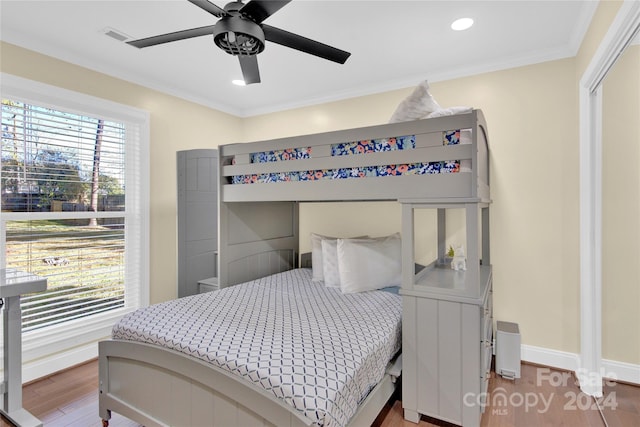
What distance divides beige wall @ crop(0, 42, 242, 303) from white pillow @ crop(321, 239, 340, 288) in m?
1.65

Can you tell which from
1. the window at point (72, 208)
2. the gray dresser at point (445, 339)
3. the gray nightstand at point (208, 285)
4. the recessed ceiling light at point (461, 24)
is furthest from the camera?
the gray nightstand at point (208, 285)

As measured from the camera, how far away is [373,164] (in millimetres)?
2023

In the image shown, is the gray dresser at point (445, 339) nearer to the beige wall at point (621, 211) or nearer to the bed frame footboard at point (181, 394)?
the bed frame footboard at point (181, 394)

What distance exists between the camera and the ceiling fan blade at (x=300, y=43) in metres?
1.72

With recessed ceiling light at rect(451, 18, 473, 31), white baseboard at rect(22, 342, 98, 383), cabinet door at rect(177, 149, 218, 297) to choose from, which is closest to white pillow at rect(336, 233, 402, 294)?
cabinet door at rect(177, 149, 218, 297)

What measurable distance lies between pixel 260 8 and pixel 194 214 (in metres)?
2.27

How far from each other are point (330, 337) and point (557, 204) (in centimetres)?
216

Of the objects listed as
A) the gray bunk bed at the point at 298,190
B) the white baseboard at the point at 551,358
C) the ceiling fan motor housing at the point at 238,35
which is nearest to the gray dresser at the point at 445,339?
the gray bunk bed at the point at 298,190

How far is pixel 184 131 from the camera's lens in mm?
3568

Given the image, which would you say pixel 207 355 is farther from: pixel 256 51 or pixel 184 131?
pixel 184 131

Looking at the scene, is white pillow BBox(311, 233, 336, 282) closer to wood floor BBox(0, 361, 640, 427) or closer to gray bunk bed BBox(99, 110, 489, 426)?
gray bunk bed BBox(99, 110, 489, 426)

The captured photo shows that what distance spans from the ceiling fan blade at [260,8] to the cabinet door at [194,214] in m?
2.00

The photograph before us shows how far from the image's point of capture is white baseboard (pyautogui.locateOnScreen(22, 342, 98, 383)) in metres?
2.47

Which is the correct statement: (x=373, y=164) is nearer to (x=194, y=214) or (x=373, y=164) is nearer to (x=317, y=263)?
(x=317, y=263)
